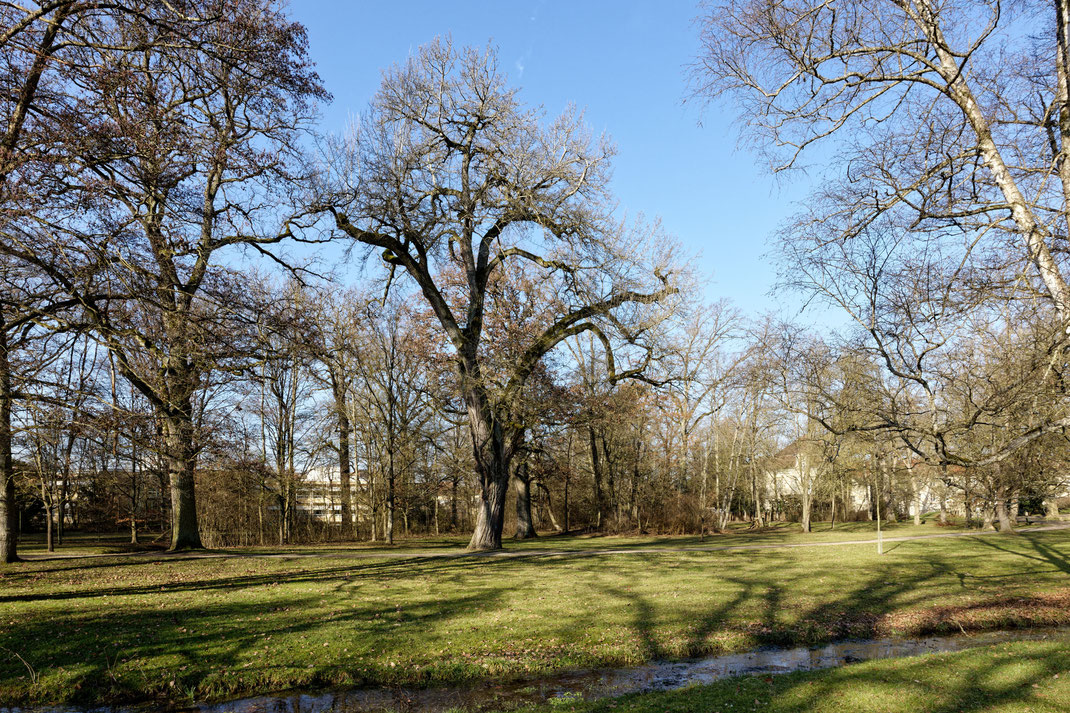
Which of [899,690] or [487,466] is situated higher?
[487,466]

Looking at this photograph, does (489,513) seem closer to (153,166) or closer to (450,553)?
(450,553)

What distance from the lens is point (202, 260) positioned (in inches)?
505

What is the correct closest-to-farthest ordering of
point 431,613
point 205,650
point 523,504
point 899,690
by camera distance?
point 899,690 < point 205,650 < point 431,613 < point 523,504

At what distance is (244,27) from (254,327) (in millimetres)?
5065

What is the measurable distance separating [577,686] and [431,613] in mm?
3831

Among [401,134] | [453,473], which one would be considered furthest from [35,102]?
[453,473]

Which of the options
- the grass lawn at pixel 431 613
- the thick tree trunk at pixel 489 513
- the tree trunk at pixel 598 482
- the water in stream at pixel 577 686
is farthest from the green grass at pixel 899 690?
the tree trunk at pixel 598 482

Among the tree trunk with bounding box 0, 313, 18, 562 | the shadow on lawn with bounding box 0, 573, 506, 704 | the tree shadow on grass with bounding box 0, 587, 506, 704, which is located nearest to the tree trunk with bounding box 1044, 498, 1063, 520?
the tree shadow on grass with bounding box 0, 587, 506, 704

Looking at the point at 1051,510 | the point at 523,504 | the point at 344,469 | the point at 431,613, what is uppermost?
the point at 344,469

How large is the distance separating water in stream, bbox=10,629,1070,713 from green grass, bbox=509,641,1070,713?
0.85 meters

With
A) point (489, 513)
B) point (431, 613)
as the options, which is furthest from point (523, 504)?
point (431, 613)

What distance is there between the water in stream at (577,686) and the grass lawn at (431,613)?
12.4 inches

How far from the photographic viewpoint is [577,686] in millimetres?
8227

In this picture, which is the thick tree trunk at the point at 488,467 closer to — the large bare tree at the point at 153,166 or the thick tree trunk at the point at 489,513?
the thick tree trunk at the point at 489,513
